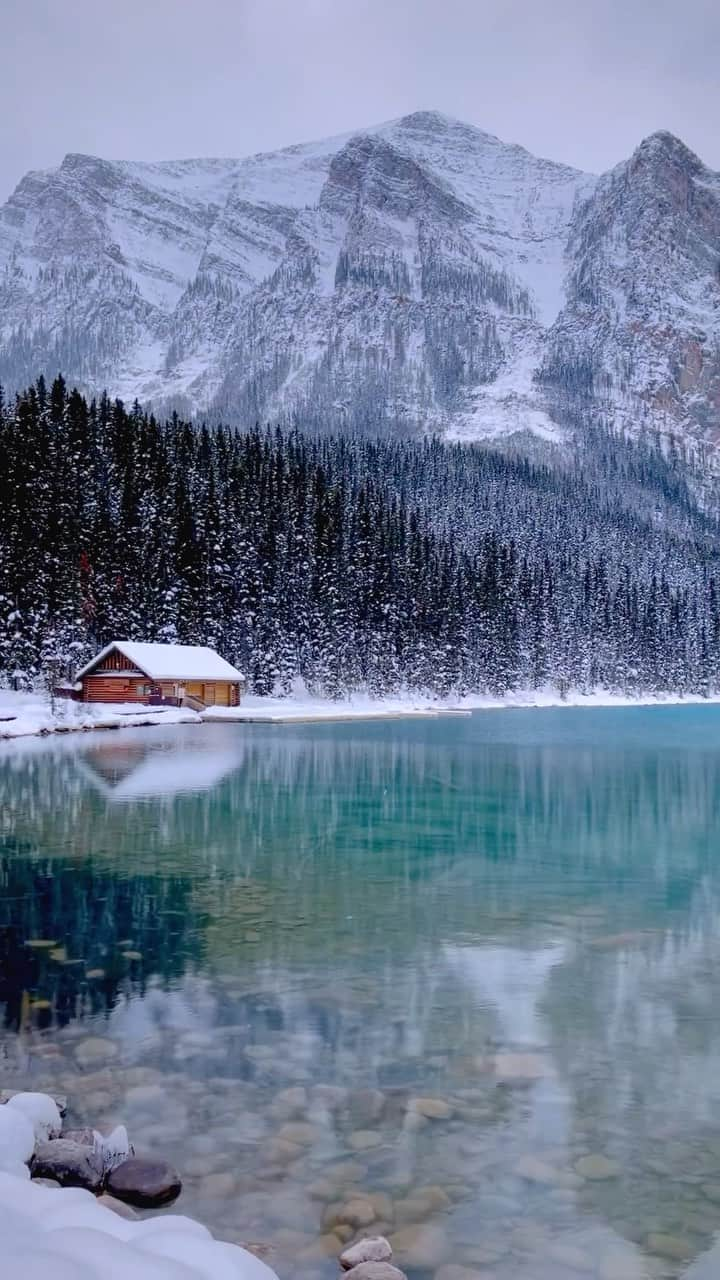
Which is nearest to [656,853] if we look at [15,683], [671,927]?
[671,927]

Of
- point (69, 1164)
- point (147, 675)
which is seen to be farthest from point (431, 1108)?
point (147, 675)

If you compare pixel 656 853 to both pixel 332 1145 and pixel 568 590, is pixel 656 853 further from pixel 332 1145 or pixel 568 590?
pixel 568 590

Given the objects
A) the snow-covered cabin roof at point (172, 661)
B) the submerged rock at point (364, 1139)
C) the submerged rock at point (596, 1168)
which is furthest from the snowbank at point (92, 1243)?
the snow-covered cabin roof at point (172, 661)

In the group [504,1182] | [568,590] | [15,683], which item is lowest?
[504,1182]

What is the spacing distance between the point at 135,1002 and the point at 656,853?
13465 mm

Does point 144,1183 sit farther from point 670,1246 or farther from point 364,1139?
point 670,1246

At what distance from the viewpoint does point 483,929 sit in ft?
44.4

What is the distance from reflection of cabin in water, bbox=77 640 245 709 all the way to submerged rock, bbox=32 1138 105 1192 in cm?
5543

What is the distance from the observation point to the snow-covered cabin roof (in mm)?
61469

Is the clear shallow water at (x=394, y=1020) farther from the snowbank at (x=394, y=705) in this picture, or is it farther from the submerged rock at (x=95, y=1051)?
the snowbank at (x=394, y=705)

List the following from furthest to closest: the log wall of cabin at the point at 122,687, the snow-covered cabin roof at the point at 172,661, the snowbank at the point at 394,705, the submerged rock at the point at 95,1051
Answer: the snowbank at the point at 394,705
the log wall of cabin at the point at 122,687
the snow-covered cabin roof at the point at 172,661
the submerged rock at the point at 95,1051

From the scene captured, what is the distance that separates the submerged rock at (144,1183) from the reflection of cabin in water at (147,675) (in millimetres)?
55570

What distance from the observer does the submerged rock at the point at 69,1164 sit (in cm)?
630

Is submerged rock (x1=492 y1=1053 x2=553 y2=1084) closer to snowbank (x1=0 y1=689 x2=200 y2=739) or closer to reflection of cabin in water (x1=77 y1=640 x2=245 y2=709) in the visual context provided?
snowbank (x1=0 y1=689 x2=200 y2=739)
